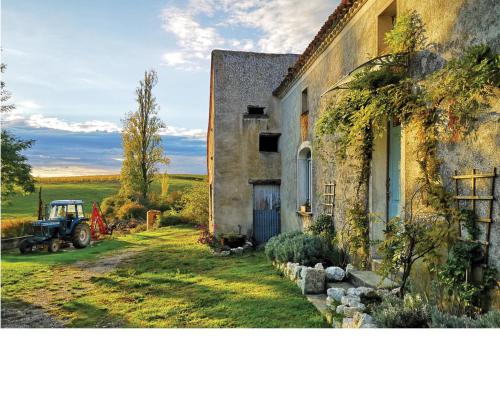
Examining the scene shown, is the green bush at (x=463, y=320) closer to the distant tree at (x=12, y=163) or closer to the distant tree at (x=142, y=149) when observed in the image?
the distant tree at (x=12, y=163)

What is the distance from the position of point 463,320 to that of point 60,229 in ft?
23.0

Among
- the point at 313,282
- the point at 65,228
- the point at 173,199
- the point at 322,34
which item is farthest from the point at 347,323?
the point at 173,199

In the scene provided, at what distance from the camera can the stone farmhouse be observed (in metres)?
3.18

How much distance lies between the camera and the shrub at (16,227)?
4691 mm

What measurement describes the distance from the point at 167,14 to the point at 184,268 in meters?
4.28

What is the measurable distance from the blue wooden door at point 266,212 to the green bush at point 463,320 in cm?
746

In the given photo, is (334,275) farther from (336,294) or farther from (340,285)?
(336,294)

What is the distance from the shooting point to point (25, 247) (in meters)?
5.09

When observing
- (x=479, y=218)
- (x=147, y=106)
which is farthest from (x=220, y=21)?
(x=147, y=106)

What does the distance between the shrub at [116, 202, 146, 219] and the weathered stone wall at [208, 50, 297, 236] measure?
1998 millimetres

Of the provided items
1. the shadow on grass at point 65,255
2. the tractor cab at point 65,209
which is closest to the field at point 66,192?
the tractor cab at point 65,209
